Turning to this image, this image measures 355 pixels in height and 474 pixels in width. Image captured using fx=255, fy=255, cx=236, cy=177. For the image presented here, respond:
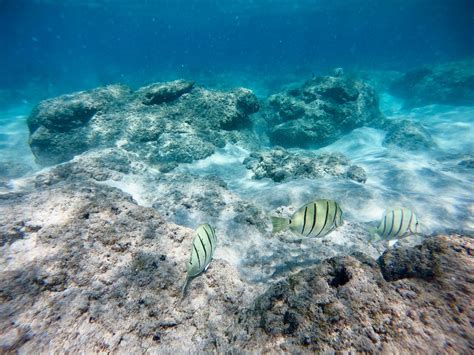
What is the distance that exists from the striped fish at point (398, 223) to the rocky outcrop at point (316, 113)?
355 inches

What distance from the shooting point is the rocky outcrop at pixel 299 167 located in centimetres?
741

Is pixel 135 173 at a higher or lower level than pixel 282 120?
lower

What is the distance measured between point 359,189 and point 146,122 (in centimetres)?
746

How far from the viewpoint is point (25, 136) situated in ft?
44.1

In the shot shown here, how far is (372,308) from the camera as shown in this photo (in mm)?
1739

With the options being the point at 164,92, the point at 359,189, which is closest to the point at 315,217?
the point at 359,189

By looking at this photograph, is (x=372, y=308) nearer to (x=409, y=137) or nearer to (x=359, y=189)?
(x=359, y=189)

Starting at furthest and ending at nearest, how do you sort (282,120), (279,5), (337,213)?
(279,5) < (282,120) < (337,213)

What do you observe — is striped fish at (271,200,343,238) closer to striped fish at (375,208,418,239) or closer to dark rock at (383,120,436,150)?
striped fish at (375,208,418,239)

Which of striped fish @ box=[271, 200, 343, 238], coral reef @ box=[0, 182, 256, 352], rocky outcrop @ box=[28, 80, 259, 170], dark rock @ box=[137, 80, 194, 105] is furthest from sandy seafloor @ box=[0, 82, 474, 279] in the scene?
dark rock @ box=[137, 80, 194, 105]

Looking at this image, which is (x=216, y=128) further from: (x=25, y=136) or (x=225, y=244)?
(x=25, y=136)

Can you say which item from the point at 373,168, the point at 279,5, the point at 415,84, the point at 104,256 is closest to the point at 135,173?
the point at 104,256

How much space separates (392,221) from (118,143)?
27.8 feet

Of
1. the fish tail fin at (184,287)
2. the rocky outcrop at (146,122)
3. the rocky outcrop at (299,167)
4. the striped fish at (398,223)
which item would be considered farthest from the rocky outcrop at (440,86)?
the fish tail fin at (184,287)
